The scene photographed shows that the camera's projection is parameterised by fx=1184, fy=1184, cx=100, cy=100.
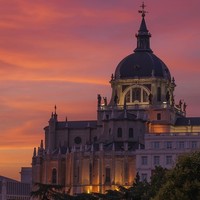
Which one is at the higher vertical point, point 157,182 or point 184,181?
point 157,182

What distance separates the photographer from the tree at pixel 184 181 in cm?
8644

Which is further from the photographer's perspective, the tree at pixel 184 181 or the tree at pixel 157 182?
the tree at pixel 157 182

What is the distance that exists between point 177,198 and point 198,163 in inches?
131

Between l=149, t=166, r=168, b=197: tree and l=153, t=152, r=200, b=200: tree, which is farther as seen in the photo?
l=149, t=166, r=168, b=197: tree

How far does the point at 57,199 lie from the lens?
139500 millimetres

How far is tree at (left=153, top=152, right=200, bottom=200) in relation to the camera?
86.4m

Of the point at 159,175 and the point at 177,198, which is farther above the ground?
the point at 159,175

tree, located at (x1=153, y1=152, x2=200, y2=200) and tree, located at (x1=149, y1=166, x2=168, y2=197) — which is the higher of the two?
tree, located at (x1=149, y1=166, x2=168, y2=197)

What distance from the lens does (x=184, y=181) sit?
8706 centimetres

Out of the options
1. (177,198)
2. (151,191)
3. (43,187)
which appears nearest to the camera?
(177,198)

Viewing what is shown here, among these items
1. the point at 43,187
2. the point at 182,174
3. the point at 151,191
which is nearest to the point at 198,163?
the point at 182,174

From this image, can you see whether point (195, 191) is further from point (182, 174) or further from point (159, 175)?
point (159, 175)

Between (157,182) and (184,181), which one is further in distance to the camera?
(157,182)

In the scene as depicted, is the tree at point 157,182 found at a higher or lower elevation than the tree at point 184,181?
higher
